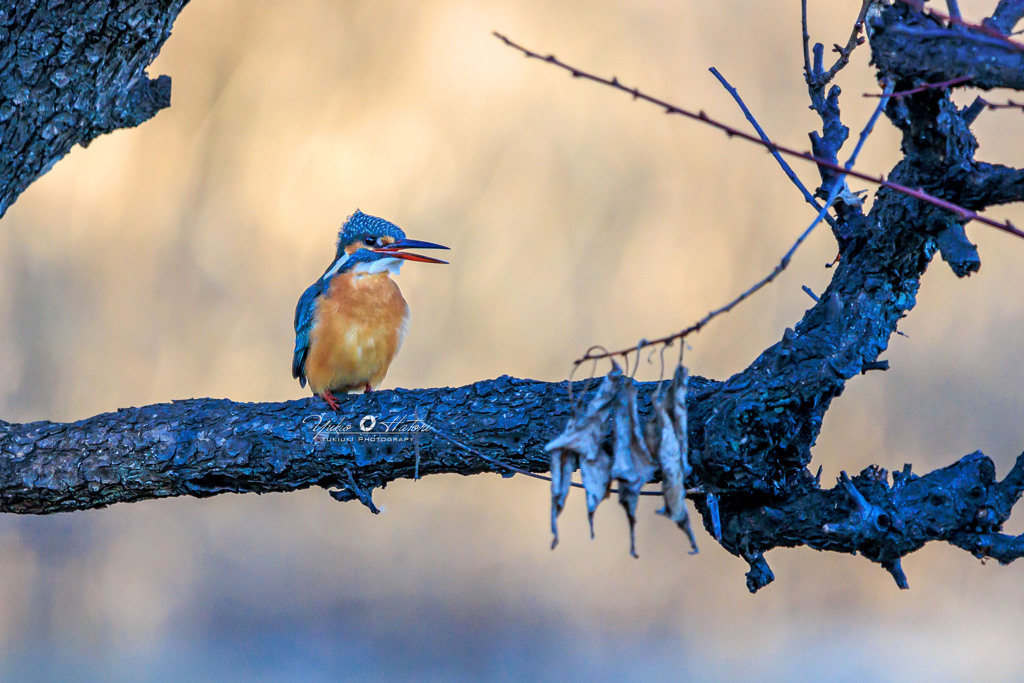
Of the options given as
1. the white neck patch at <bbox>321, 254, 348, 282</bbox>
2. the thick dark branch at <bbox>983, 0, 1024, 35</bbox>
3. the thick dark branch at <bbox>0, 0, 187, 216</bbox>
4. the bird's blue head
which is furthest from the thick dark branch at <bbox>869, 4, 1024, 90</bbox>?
the white neck patch at <bbox>321, 254, 348, 282</bbox>

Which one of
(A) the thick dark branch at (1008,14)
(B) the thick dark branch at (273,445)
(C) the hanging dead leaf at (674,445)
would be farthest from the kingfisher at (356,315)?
(A) the thick dark branch at (1008,14)

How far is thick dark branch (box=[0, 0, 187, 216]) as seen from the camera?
1.66 m

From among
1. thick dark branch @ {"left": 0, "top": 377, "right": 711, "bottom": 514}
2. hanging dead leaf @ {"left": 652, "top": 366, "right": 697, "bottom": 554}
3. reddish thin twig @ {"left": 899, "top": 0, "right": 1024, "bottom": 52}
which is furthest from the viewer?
thick dark branch @ {"left": 0, "top": 377, "right": 711, "bottom": 514}

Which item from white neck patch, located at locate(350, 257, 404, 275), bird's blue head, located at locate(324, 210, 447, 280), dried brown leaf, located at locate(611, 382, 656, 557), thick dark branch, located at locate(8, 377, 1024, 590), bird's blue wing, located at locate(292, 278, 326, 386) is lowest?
dried brown leaf, located at locate(611, 382, 656, 557)

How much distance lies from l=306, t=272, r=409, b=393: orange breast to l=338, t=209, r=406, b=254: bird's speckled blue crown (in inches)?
4.2

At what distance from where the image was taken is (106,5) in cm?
167

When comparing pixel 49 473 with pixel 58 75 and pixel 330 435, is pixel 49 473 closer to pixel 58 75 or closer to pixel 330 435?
pixel 330 435

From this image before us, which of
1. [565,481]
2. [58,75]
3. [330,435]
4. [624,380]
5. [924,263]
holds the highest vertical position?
[58,75]

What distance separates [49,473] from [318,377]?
0.67 m

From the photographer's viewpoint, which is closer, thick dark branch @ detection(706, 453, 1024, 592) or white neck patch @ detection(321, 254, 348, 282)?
thick dark branch @ detection(706, 453, 1024, 592)

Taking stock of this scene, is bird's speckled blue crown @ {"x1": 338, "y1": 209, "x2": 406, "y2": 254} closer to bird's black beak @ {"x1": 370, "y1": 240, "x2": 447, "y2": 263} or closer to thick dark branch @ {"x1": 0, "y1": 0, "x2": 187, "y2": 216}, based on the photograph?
bird's black beak @ {"x1": 370, "y1": 240, "x2": 447, "y2": 263}

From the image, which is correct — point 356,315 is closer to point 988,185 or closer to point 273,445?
point 273,445

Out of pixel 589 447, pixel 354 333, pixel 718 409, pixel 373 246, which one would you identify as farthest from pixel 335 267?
pixel 589 447

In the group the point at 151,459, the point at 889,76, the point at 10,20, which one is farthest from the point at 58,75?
the point at 889,76
